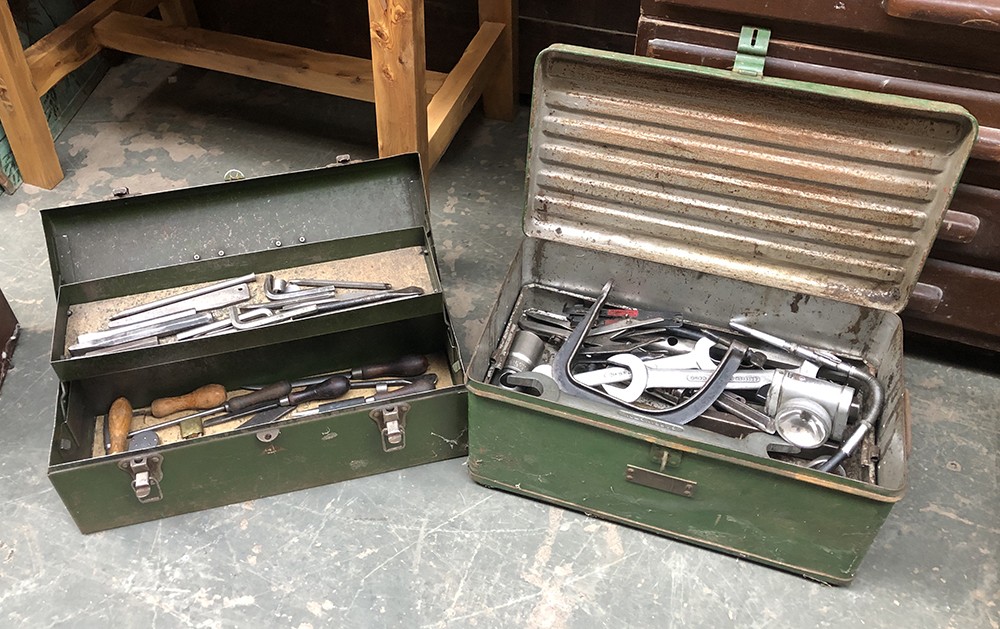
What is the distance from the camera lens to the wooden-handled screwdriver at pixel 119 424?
1647mm

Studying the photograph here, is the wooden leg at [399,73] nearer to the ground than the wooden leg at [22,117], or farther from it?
farther from it

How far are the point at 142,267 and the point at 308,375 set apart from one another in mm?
425

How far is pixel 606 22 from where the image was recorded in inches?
95.3

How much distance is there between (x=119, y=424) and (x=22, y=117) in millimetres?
1118

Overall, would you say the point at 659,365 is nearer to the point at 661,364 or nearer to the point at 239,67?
the point at 661,364

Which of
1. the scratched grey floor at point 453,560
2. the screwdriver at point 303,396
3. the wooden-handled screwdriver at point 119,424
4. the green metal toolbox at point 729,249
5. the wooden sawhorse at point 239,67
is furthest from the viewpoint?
the wooden sawhorse at point 239,67

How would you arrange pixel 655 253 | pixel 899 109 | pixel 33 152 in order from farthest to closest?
pixel 33 152 → pixel 655 253 → pixel 899 109

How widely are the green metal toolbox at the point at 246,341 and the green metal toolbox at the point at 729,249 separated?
0.21m

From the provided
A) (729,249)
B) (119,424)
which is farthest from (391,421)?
(729,249)

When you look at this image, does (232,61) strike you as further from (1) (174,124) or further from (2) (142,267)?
(2) (142,267)

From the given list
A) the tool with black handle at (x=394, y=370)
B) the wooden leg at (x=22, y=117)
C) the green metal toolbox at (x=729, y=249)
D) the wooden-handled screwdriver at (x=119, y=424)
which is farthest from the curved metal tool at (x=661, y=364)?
the wooden leg at (x=22, y=117)

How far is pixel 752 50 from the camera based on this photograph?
1465 mm

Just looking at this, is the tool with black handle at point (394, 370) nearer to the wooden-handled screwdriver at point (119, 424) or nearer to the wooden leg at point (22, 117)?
the wooden-handled screwdriver at point (119, 424)

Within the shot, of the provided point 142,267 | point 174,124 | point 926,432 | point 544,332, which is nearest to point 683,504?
point 544,332
